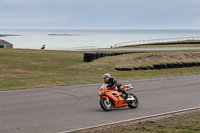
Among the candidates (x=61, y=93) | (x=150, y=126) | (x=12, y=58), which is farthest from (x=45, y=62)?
(x=150, y=126)

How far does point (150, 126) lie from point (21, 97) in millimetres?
7900

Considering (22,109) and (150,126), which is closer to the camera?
(150,126)

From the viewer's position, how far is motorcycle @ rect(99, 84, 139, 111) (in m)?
12.6

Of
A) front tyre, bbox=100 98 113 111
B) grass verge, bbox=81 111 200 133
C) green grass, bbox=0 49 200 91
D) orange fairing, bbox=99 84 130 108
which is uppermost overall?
green grass, bbox=0 49 200 91

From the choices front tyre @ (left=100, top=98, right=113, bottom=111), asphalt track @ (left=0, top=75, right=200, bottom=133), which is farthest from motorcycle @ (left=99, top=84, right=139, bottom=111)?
asphalt track @ (left=0, top=75, right=200, bottom=133)

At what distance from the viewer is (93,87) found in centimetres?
1953

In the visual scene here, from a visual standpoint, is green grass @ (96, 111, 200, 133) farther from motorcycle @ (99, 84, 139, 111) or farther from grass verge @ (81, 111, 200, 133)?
motorcycle @ (99, 84, 139, 111)

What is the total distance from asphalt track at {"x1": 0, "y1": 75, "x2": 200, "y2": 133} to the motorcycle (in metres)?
0.23

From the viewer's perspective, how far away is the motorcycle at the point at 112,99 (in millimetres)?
12633

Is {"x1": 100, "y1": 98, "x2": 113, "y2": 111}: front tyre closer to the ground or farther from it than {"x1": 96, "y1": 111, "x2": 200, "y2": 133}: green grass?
farther from it

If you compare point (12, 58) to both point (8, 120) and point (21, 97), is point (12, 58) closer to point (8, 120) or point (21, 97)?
point (21, 97)

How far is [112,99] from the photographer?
1272cm

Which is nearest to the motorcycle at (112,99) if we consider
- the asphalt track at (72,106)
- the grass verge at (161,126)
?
the asphalt track at (72,106)

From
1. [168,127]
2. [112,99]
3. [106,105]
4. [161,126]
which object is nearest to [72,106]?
[106,105]
